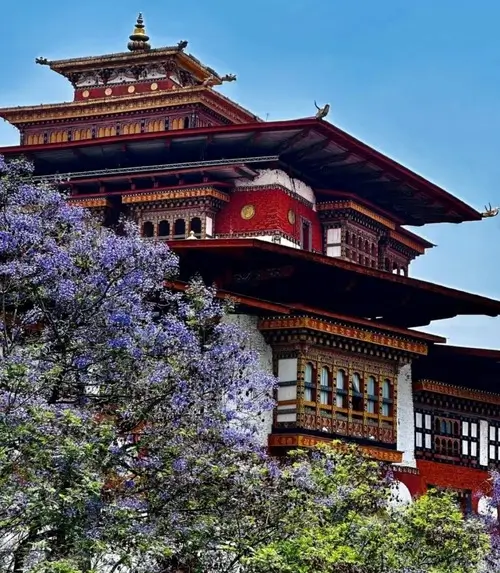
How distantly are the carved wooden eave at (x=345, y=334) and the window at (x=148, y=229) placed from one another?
327 inches

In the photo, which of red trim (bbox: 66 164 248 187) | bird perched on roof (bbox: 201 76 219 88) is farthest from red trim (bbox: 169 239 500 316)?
bird perched on roof (bbox: 201 76 219 88)

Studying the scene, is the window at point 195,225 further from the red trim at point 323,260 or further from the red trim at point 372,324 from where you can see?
the red trim at point 372,324

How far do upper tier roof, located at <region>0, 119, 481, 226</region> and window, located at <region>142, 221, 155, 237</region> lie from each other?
59.9 inches

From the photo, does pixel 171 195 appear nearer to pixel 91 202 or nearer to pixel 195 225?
pixel 195 225

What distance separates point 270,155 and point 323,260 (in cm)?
Result: 716

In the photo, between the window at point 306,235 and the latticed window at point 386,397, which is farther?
the window at point 306,235

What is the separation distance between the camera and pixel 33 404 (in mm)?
16031

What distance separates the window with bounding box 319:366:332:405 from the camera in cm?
2918

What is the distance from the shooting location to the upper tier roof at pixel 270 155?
34531mm

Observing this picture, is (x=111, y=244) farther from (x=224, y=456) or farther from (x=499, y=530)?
(x=499, y=530)

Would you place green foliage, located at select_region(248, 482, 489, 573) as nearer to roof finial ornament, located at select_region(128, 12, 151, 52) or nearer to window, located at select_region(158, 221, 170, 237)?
window, located at select_region(158, 221, 170, 237)

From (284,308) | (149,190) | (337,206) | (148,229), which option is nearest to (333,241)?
(337,206)

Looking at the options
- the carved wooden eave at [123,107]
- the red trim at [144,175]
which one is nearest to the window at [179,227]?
the red trim at [144,175]

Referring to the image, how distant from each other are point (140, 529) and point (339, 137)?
65.4 ft
